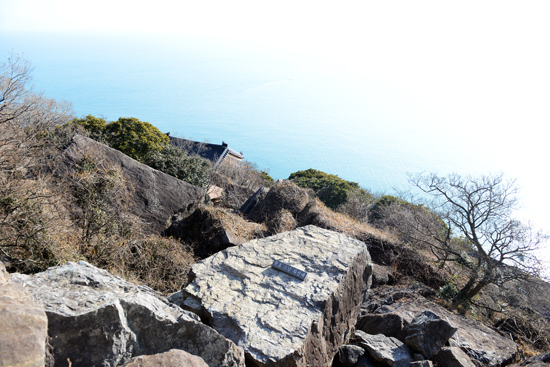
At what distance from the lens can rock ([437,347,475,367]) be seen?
4.38 meters

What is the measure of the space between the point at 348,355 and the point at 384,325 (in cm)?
105

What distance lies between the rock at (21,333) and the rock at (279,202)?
7177 millimetres

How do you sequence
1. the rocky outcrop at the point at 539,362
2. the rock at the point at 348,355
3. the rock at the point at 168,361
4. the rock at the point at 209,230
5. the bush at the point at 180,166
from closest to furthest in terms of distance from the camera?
the rock at the point at 168,361
the rocky outcrop at the point at 539,362
the rock at the point at 348,355
the rock at the point at 209,230
the bush at the point at 180,166

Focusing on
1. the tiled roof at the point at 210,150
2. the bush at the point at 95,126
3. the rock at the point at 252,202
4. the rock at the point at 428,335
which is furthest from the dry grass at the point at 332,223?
the tiled roof at the point at 210,150

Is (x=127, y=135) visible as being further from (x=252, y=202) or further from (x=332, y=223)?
(x=332, y=223)

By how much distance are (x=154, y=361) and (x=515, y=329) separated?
716 centimetres

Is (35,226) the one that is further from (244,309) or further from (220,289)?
(244,309)

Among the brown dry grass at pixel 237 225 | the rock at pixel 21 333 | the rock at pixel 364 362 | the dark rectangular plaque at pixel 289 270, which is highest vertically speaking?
the rock at pixel 21 333

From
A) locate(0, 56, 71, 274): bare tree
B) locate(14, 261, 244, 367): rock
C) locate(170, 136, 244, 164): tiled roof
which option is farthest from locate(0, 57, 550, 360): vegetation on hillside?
locate(170, 136, 244, 164): tiled roof

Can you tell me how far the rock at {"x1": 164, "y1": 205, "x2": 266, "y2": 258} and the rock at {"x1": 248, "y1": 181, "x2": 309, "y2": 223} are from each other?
1.18 meters

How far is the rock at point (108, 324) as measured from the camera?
2.76 metres

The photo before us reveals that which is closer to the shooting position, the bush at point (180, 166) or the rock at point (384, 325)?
the rock at point (384, 325)

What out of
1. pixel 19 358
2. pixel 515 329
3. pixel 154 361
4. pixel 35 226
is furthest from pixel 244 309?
pixel 515 329

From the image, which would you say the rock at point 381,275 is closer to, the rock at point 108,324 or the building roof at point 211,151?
the rock at point 108,324
